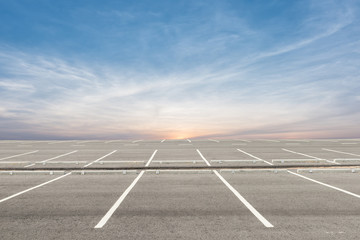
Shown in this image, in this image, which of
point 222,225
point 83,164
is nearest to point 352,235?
point 222,225

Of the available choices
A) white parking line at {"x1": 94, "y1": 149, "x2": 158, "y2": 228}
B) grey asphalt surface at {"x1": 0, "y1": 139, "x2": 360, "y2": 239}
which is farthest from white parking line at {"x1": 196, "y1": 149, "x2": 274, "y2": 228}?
white parking line at {"x1": 94, "y1": 149, "x2": 158, "y2": 228}

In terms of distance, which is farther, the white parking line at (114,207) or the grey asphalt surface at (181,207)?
the white parking line at (114,207)

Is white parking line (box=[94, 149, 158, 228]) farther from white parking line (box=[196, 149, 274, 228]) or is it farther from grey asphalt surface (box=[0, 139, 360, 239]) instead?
white parking line (box=[196, 149, 274, 228])

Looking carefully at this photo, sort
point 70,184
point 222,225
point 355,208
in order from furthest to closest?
1. point 70,184
2. point 355,208
3. point 222,225

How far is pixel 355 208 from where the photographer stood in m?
4.88

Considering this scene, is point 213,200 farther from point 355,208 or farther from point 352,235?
point 355,208

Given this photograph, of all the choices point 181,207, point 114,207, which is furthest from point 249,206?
point 114,207

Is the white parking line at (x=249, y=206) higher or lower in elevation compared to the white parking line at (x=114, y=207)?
lower

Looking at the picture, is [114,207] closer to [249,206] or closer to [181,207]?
[181,207]

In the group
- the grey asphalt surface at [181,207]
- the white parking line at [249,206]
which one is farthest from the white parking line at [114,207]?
the white parking line at [249,206]

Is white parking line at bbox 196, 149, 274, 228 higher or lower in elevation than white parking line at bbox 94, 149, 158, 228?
lower

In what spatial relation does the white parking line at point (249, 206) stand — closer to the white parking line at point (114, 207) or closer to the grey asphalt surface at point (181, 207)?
the grey asphalt surface at point (181, 207)

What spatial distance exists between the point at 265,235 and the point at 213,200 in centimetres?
185

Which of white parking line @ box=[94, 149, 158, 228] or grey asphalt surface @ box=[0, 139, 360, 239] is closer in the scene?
grey asphalt surface @ box=[0, 139, 360, 239]
